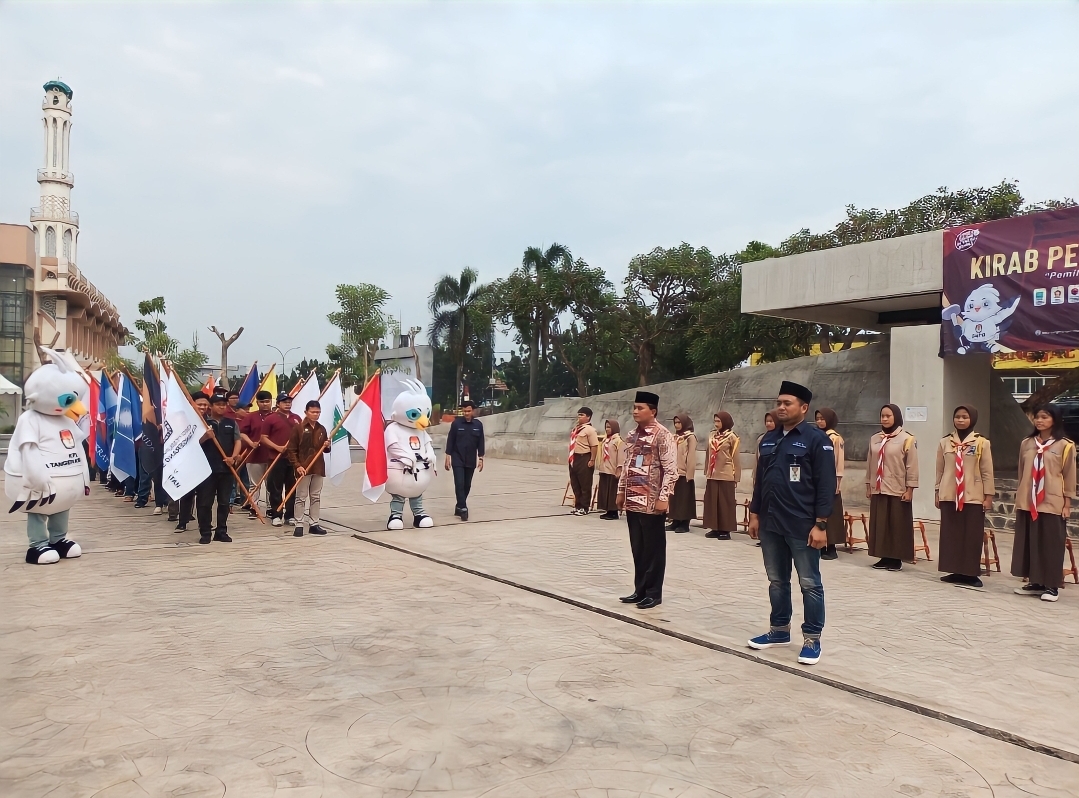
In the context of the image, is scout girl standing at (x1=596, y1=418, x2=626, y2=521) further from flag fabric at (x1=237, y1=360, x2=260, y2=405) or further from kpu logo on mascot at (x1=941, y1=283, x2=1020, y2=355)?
flag fabric at (x1=237, y1=360, x2=260, y2=405)

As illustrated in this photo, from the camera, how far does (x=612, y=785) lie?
3.49 metres

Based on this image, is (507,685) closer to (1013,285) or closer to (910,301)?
(1013,285)

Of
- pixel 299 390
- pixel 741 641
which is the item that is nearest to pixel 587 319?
pixel 299 390

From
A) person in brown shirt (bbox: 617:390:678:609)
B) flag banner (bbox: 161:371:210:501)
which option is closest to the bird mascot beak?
flag banner (bbox: 161:371:210:501)

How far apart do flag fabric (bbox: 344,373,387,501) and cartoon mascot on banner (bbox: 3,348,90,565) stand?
324 cm

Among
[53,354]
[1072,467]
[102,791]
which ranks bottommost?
[102,791]

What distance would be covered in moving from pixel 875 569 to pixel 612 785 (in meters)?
6.13

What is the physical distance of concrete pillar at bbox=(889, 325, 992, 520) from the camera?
1252 centimetres

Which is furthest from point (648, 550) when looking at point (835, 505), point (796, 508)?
point (835, 505)

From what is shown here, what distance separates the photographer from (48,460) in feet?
25.9

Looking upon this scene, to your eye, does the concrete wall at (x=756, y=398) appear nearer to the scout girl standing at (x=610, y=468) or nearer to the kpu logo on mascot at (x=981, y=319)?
the kpu logo on mascot at (x=981, y=319)

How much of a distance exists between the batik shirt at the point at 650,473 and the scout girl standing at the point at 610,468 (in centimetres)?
508

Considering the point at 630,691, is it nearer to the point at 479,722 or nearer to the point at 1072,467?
the point at 479,722

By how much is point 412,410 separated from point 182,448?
2708 mm
